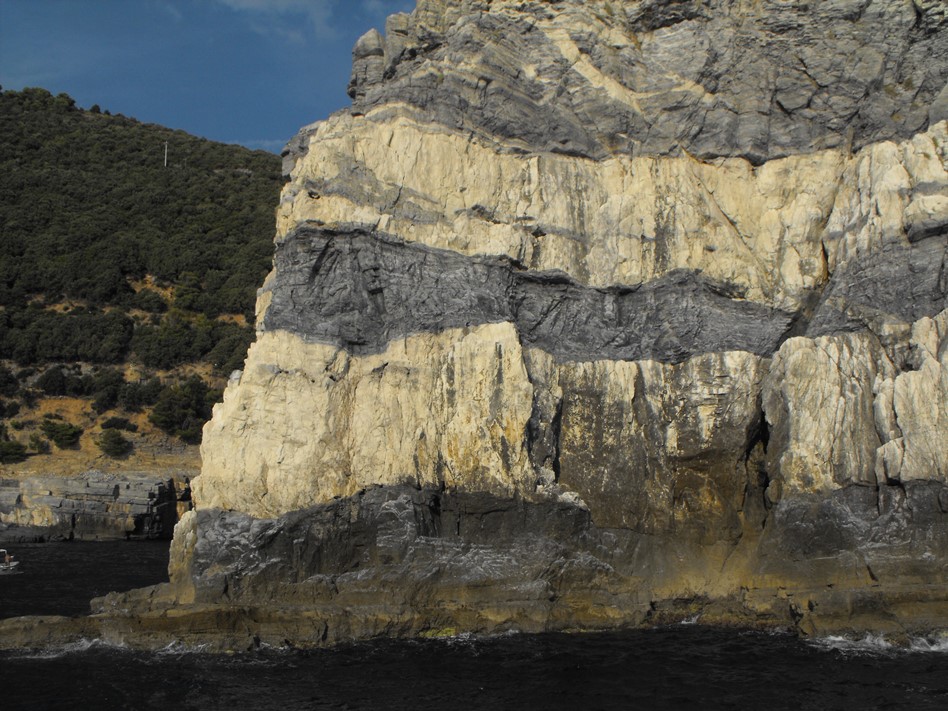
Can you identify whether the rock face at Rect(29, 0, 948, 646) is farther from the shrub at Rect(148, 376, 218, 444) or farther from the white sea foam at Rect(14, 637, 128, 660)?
the shrub at Rect(148, 376, 218, 444)

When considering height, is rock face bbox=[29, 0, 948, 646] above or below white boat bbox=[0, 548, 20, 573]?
above

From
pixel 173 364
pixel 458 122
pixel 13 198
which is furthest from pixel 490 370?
pixel 13 198

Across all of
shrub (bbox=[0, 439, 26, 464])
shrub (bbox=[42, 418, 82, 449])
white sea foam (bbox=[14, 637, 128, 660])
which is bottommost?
white sea foam (bbox=[14, 637, 128, 660])

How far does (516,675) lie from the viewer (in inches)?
679

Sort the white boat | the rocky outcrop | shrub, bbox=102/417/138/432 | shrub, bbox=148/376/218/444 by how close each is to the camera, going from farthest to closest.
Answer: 1. shrub, bbox=148/376/218/444
2. shrub, bbox=102/417/138/432
3. the rocky outcrop
4. the white boat

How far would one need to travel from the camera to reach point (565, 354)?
24000 millimetres

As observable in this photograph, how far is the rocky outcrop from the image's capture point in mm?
37938

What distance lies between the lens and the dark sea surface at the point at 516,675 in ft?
51.8

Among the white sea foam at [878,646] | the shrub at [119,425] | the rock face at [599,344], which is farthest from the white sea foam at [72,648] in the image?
the shrub at [119,425]

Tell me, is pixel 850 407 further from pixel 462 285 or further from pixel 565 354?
pixel 462 285

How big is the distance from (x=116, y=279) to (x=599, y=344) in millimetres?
43005

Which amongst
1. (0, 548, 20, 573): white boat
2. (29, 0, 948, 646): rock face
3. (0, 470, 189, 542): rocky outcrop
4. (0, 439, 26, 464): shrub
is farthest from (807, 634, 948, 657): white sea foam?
(0, 439, 26, 464): shrub

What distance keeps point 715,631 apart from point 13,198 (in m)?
61.4

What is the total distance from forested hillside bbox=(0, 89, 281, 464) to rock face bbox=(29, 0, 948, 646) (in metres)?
24.9
